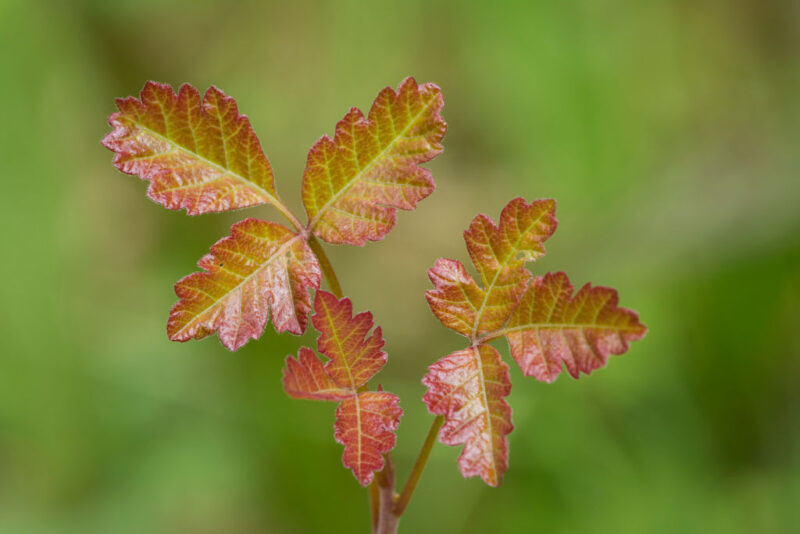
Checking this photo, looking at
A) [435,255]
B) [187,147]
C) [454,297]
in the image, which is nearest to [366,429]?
[454,297]

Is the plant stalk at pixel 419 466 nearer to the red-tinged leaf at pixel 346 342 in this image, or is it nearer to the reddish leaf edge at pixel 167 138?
the red-tinged leaf at pixel 346 342

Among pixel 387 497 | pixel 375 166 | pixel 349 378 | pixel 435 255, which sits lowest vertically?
pixel 387 497

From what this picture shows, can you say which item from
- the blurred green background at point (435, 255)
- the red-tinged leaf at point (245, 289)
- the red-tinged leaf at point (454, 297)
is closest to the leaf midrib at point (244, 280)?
the red-tinged leaf at point (245, 289)

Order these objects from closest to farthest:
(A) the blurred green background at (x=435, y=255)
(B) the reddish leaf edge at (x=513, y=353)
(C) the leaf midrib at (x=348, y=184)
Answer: (B) the reddish leaf edge at (x=513, y=353), (C) the leaf midrib at (x=348, y=184), (A) the blurred green background at (x=435, y=255)

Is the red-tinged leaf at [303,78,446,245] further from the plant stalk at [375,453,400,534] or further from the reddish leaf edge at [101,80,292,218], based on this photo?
the plant stalk at [375,453,400,534]

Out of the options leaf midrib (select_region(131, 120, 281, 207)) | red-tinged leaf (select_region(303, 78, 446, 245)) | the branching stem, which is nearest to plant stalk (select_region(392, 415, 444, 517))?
the branching stem

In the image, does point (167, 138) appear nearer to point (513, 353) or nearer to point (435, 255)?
point (513, 353)

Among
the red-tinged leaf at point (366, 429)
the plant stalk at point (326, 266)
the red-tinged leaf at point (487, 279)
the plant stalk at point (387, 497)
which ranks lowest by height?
the plant stalk at point (387, 497)
